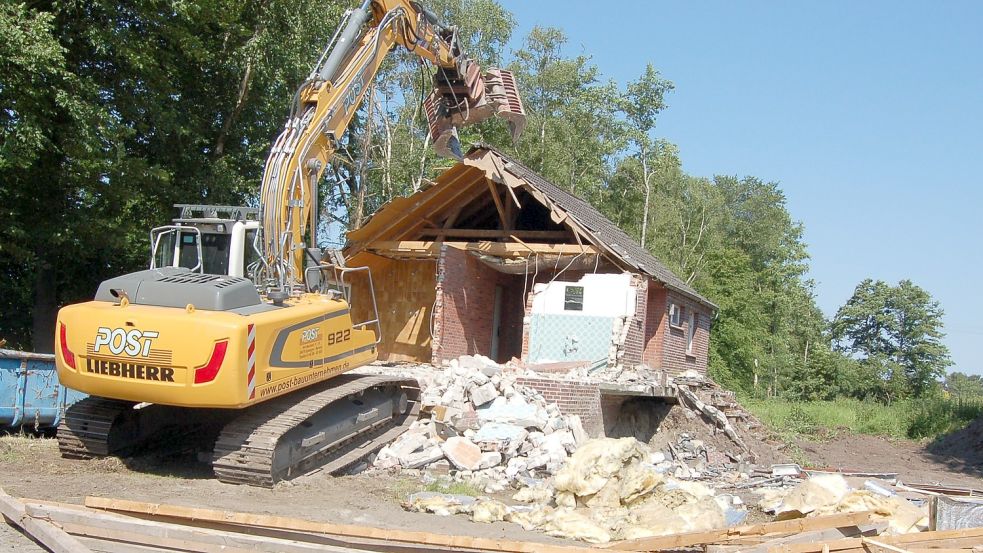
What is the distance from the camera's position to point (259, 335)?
29.3 ft

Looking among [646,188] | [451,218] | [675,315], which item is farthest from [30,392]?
[646,188]

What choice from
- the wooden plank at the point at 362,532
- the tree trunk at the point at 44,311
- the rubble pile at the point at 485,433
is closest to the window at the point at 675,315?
the rubble pile at the point at 485,433

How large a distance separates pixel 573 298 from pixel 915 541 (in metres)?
10.1

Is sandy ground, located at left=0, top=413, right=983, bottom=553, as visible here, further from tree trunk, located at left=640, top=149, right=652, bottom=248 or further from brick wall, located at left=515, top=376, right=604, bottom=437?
tree trunk, located at left=640, top=149, right=652, bottom=248

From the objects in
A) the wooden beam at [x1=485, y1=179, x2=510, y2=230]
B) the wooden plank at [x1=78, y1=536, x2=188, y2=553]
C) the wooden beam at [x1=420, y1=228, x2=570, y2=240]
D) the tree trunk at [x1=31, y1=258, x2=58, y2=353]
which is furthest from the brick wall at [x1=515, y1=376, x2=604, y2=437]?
the tree trunk at [x1=31, y1=258, x2=58, y2=353]

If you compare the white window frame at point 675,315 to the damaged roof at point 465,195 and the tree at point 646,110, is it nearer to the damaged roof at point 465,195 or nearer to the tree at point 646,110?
the damaged roof at point 465,195

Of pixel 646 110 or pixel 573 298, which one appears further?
pixel 646 110

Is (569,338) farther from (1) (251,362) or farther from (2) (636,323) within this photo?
(1) (251,362)

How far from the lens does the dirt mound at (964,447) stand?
67.8ft

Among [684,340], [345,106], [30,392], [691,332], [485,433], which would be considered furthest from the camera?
[691,332]

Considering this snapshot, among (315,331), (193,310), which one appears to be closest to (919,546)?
(315,331)

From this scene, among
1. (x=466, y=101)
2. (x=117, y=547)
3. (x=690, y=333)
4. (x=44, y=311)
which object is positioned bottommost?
(x=117, y=547)

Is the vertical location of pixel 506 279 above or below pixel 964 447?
above

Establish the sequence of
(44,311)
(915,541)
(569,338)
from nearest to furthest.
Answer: (915,541) < (569,338) < (44,311)
